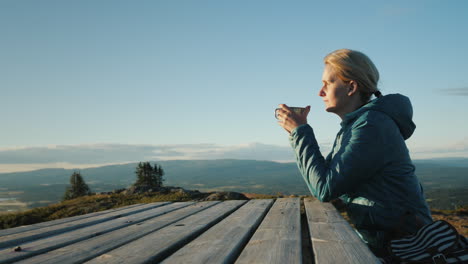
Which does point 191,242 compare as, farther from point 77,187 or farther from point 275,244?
point 77,187

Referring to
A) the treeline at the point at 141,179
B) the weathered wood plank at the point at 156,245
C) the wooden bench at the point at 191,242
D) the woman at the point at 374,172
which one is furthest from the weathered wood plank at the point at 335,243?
the treeline at the point at 141,179

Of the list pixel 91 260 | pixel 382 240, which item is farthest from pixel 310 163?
pixel 91 260

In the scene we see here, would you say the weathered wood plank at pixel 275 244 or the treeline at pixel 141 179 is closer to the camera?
the weathered wood plank at pixel 275 244

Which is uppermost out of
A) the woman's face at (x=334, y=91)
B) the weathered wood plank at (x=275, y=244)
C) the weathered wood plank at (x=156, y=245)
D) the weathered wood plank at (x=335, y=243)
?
the woman's face at (x=334, y=91)

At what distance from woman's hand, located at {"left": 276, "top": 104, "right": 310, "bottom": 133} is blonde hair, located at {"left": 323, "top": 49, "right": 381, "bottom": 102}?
0.44m

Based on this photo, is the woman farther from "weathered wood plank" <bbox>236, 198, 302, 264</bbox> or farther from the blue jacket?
"weathered wood plank" <bbox>236, 198, 302, 264</bbox>

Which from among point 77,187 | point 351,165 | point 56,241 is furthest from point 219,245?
point 77,187

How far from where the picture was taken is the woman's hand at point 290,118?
9.08 ft

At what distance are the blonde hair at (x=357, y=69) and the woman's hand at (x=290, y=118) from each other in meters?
0.44

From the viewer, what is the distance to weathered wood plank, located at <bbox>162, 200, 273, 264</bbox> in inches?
53.4

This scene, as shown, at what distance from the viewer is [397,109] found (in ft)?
8.00

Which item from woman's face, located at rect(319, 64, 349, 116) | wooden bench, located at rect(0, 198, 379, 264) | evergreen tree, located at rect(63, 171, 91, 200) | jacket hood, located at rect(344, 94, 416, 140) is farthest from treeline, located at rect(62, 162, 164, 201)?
jacket hood, located at rect(344, 94, 416, 140)

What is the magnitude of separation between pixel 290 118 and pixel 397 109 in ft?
2.80

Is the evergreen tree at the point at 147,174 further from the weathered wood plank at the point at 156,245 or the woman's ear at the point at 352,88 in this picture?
the weathered wood plank at the point at 156,245
